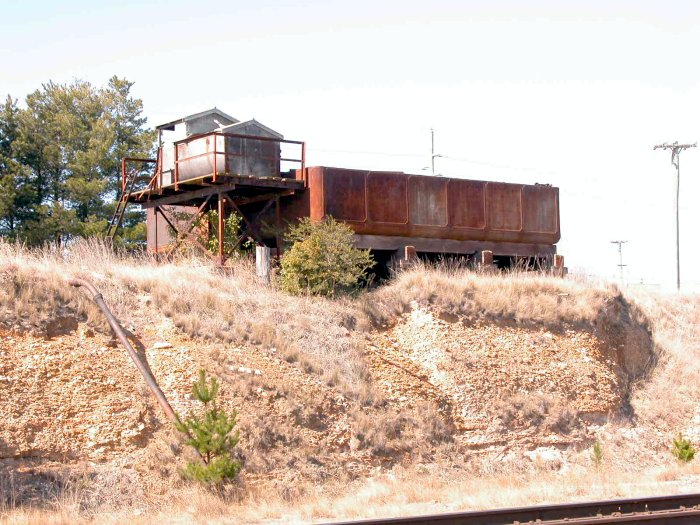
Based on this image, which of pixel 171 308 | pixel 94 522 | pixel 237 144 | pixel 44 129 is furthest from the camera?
pixel 44 129

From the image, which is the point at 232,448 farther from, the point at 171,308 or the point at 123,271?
the point at 123,271

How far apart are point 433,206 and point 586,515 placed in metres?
15.7

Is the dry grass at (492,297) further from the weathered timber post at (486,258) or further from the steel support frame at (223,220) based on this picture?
the steel support frame at (223,220)

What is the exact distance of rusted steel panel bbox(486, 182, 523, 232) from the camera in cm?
2995

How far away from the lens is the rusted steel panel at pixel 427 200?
2811 cm

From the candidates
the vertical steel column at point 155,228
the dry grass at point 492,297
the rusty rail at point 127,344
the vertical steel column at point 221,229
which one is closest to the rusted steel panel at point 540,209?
the dry grass at point 492,297

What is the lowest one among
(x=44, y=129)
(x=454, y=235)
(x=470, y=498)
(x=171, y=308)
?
(x=470, y=498)

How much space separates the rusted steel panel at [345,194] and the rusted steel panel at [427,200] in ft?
6.04

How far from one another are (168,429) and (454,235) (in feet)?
45.4

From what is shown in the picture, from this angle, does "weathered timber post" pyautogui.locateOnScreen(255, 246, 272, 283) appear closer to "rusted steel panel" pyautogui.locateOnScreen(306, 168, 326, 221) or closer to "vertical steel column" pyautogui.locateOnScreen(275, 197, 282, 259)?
"vertical steel column" pyautogui.locateOnScreen(275, 197, 282, 259)

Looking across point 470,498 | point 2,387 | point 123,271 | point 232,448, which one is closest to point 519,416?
point 470,498

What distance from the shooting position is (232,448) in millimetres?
17656

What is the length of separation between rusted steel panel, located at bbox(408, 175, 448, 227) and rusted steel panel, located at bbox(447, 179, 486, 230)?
29 centimetres

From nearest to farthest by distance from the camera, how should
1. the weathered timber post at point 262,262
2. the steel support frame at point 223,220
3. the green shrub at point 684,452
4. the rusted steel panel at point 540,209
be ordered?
the green shrub at point 684,452 → the weathered timber post at point 262,262 → the steel support frame at point 223,220 → the rusted steel panel at point 540,209
